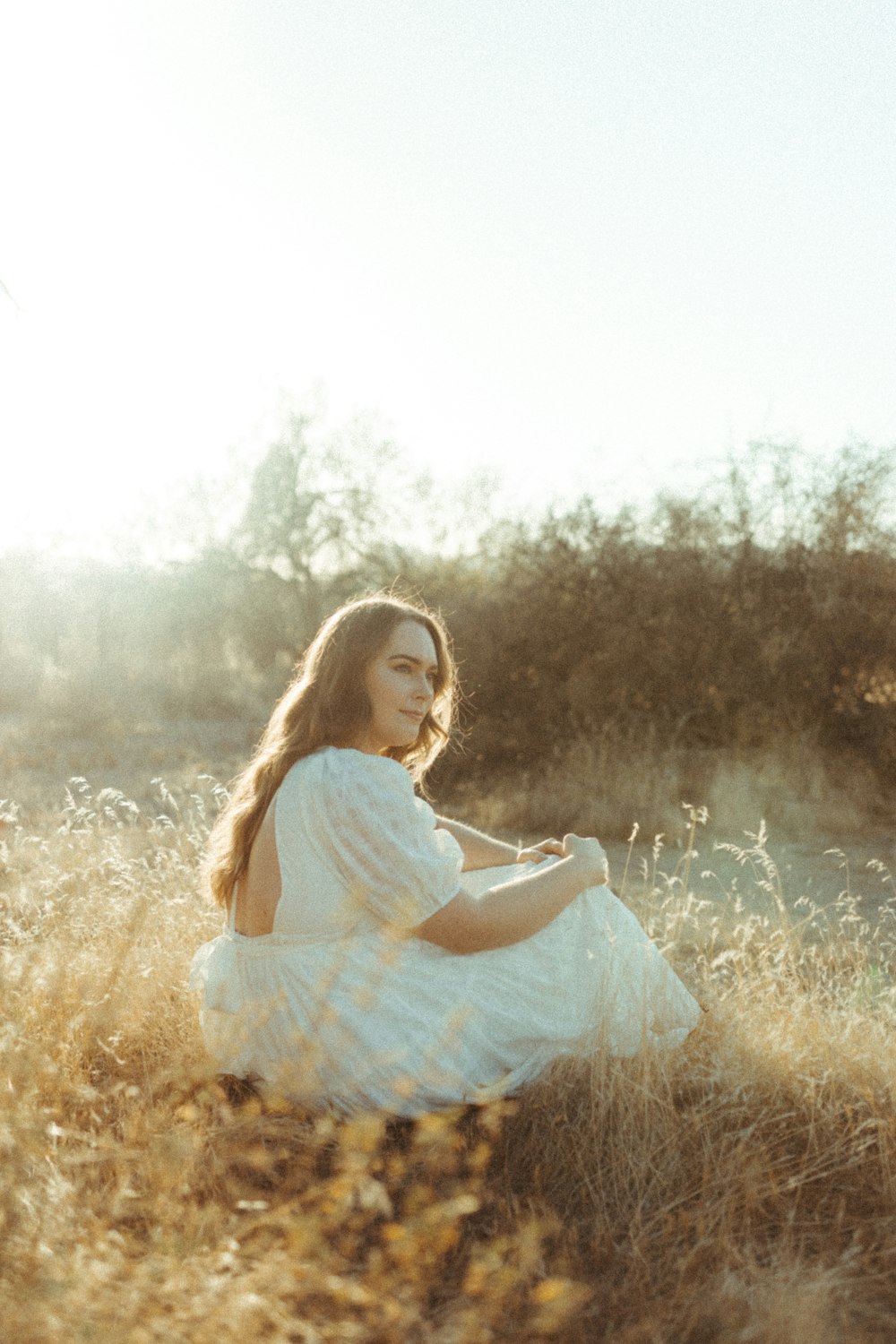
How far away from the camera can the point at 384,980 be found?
2.62 m

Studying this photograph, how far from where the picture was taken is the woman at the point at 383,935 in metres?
2.57

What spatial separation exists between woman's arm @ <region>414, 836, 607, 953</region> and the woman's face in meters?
0.46

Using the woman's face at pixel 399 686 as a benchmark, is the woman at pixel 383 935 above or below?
below

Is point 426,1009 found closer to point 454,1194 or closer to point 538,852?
point 454,1194

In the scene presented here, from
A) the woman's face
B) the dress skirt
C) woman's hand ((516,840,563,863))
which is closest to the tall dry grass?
the dress skirt

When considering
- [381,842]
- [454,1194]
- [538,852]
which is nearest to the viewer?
[454,1194]

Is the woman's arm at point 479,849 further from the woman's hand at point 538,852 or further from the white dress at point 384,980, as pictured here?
the white dress at point 384,980

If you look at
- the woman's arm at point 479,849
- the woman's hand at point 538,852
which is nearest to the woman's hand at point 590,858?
the woman's hand at point 538,852

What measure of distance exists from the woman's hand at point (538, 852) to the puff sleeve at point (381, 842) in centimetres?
63

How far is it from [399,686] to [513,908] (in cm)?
62

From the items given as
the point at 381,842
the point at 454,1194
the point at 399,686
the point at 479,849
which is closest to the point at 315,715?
the point at 399,686

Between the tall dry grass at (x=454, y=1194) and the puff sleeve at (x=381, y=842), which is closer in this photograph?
the tall dry grass at (x=454, y=1194)

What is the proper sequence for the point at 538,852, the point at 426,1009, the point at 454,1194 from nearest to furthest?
1. the point at 454,1194
2. the point at 426,1009
3. the point at 538,852

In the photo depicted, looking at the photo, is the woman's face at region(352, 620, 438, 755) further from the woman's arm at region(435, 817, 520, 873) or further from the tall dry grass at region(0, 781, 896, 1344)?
the tall dry grass at region(0, 781, 896, 1344)
